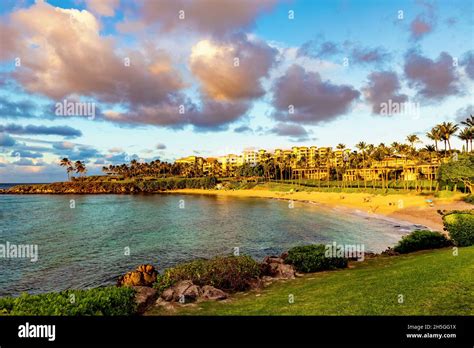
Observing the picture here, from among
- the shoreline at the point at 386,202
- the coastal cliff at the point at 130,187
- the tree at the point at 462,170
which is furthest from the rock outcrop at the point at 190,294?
the coastal cliff at the point at 130,187

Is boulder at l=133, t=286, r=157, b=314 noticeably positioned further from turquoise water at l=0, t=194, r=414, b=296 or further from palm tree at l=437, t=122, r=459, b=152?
palm tree at l=437, t=122, r=459, b=152

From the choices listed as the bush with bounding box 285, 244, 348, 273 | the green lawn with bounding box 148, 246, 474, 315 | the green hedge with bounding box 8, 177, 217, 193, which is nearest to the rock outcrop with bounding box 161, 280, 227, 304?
the green lawn with bounding box 148, 246, 474, 315

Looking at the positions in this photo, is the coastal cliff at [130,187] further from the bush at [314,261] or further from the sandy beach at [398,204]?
the bush at [314,261]

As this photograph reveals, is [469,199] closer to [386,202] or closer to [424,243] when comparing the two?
[386,202]

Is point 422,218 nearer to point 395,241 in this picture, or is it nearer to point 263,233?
point 395,241

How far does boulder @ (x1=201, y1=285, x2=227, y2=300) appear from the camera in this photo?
15766 mm

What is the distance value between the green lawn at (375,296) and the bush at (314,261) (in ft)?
12.5

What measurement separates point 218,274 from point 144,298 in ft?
15.1

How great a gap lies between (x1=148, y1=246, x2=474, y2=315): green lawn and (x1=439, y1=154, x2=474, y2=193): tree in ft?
182

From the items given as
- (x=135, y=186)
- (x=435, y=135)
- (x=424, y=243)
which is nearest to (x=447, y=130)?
(x=435, y=135)

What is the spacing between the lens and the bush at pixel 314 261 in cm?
2191

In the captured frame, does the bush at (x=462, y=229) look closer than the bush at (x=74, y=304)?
No

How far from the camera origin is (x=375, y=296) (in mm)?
12383
